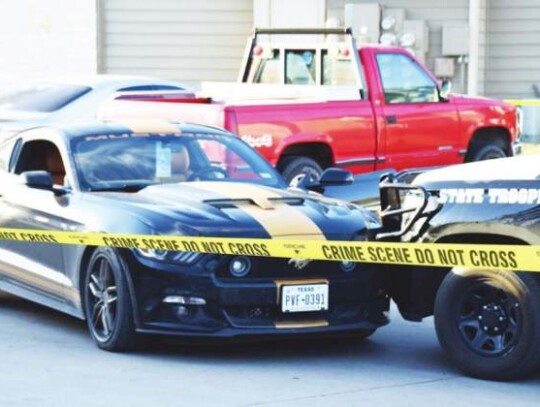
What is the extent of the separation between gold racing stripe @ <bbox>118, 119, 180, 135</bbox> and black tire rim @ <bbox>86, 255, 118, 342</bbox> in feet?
4.85

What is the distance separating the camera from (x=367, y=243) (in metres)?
8.15

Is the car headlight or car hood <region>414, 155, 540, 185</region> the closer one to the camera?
car hood <region>414, 155, 540, 185</region>

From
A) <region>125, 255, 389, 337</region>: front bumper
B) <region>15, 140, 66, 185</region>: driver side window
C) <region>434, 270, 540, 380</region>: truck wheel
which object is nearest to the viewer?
Answer: <region>434, 270, 540, 380</region>: truck wheel

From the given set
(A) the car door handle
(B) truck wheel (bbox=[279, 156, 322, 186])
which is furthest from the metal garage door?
(B) truck wheel (bbox=[279, 156, 322, 186])

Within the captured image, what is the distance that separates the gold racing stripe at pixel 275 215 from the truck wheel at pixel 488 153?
28.4ft

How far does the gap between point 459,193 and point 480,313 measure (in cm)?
68

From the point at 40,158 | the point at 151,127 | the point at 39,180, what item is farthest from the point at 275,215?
the point at 40,158

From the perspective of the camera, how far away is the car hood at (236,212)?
8.54m

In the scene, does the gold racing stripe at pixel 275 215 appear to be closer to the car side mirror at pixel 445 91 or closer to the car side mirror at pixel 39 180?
the car side mirror at pixel 39 180

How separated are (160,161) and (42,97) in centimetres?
746

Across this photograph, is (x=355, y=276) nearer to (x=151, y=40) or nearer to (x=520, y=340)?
(x=520, y=340)

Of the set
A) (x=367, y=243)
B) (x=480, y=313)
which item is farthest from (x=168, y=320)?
(x=480, y=313)

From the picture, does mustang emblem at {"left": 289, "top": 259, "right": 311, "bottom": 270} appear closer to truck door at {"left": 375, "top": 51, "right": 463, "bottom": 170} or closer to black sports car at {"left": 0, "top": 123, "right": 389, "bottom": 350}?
black sports car at {"left": 0, "top": 123, "right": 389, "bottom": 350}

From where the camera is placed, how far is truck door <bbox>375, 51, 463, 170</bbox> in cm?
1670
